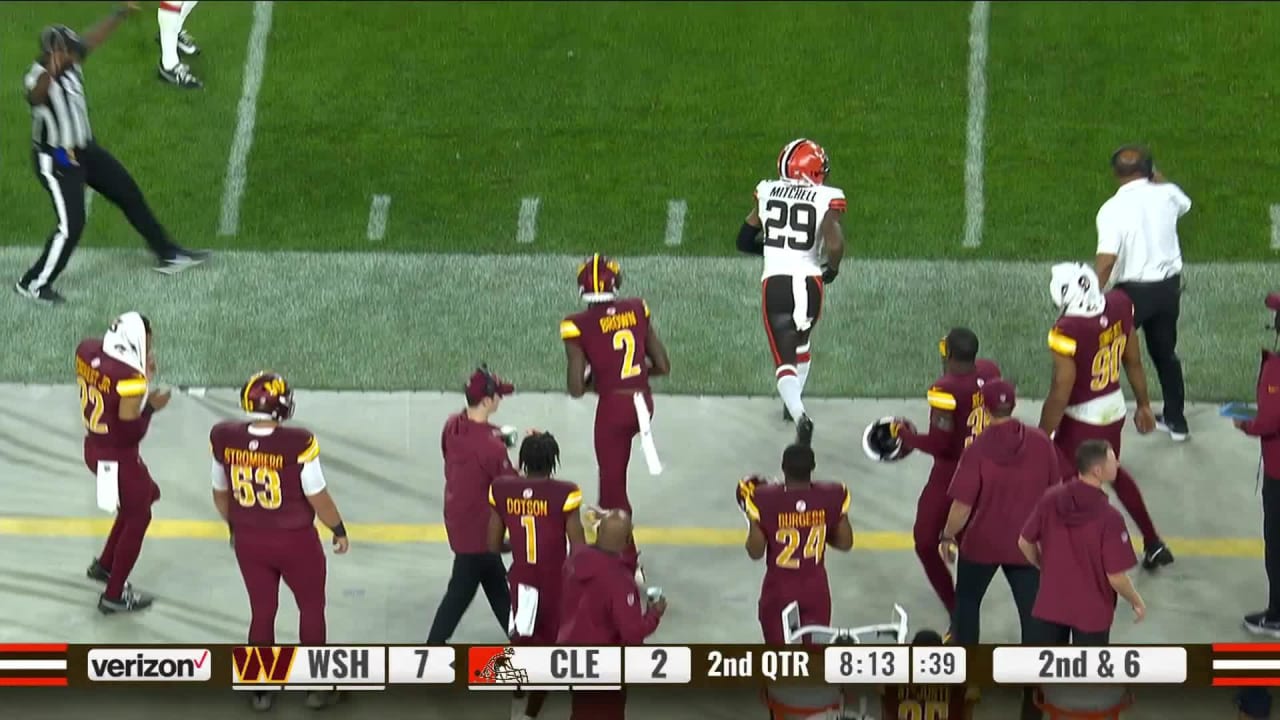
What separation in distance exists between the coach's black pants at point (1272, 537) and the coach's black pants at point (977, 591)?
1146mm

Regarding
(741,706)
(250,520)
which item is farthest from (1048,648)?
(250,520)

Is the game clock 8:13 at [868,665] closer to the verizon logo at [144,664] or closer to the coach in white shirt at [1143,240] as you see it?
the verizon logo at [144,664]

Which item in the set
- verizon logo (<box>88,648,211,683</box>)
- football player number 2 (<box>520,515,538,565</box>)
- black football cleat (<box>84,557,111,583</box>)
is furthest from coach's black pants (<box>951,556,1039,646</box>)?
black football cleat (<box>84,557,111,583</box>)

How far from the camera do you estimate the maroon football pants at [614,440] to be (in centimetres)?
1031

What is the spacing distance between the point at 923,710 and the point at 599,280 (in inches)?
105

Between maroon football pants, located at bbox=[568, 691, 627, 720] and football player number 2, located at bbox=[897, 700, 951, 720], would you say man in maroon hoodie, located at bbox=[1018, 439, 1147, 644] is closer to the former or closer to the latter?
football player number 2, located at bbox=[897, 700, 951, 720]

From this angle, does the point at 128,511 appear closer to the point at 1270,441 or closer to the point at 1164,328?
the point at 1270,441

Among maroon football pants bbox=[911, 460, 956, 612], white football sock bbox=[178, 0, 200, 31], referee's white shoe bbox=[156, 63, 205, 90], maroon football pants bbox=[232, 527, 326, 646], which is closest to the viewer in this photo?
maroon football pants bbox=[232, 527, 326, 646]

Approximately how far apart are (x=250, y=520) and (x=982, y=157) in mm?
7033

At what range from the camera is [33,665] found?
9.00 meters

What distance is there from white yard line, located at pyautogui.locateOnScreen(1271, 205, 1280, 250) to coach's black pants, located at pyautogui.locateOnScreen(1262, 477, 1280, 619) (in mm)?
4161

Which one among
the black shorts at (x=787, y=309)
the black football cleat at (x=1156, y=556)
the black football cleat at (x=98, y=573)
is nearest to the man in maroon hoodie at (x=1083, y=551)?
the black football cleat at (x=1156, y=556)

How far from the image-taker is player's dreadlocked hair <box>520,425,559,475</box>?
8906mm

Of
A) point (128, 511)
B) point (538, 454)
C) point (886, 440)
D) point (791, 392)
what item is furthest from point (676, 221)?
point (538, 454)
